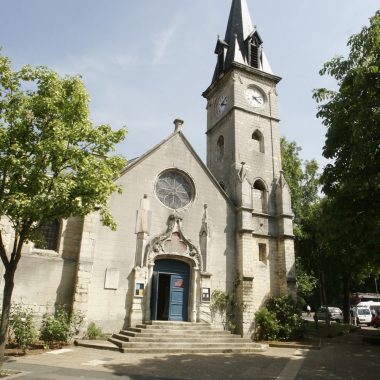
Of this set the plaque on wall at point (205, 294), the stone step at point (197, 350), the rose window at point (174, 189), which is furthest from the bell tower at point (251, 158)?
the rose window at point (174, 189)

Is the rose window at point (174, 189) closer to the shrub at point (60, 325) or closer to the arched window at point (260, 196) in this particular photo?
the arched window at point (260, 196)

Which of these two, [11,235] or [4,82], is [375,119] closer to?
[4,82]

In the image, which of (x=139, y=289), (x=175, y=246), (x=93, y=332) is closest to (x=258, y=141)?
(x=175, y=246)

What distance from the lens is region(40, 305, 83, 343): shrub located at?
13805 millimetres

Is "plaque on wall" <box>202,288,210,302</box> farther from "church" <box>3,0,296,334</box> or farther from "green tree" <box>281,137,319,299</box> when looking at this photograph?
"green tree" <box>281,137,319,299</box>

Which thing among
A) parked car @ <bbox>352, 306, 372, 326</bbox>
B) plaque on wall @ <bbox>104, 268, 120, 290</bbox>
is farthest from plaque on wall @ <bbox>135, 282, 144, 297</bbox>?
parked car @ <bbox>352, 306, 372, 326</bbox>

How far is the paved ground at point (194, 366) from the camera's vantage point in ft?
31.4

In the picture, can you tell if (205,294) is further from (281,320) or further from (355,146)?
(355,146)

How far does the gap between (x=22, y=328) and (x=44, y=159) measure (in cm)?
640

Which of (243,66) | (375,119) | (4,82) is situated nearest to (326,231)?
(375,119)

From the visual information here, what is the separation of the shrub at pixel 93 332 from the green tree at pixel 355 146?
1018 cm

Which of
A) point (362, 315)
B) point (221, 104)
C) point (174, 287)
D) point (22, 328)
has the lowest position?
point (22, 328)

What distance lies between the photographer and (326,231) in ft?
44.7

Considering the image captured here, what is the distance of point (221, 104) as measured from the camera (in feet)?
84.3
